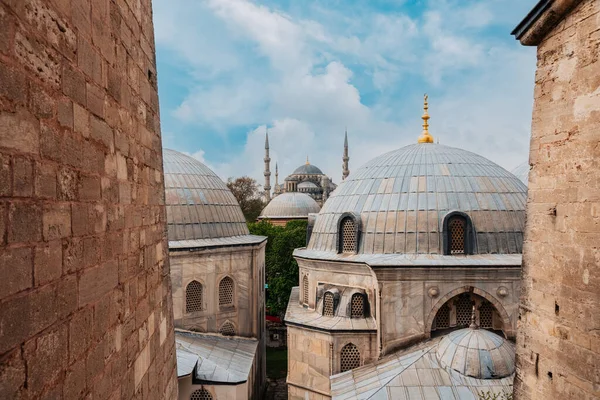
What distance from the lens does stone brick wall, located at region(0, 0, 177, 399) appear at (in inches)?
76.5

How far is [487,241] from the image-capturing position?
13047mm

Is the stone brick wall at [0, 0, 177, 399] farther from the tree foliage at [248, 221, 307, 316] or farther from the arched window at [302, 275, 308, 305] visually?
the tree foliage at [248, 221, 307, 316]

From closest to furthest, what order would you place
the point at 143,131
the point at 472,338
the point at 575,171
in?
the point at 143,131
the point at 575,171
the point at 472,338

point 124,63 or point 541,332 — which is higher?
point 124,63

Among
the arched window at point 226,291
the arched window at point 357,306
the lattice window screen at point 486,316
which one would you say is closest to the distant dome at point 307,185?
the arched window at point 226,291

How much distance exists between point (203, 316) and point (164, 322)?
1052 cm

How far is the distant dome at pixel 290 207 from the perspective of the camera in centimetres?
4700

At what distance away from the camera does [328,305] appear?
532 inches

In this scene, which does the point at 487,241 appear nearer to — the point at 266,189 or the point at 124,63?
the point at 124,63

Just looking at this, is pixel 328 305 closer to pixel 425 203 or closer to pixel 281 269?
pixel 425 203

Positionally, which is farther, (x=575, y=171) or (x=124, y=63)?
(x=575, y=171)

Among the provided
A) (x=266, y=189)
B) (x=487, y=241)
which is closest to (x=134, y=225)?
(x=487, y=241)

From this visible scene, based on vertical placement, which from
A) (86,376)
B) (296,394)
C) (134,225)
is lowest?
(296,394)

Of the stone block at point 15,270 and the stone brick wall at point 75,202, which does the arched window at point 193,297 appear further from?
the stone block at point 15,270
